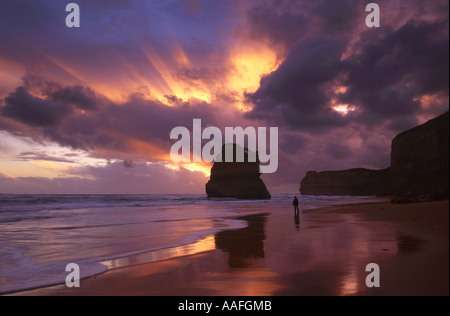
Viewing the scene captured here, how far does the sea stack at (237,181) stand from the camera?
9856 centimetres

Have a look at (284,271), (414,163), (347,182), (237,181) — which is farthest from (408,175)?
(347,182)

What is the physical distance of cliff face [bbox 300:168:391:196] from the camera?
12732cm

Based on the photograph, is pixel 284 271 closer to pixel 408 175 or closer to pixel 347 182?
pixel 408 175

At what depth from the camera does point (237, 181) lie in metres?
99.8

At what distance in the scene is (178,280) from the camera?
5.95m

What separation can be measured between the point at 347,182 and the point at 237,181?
2648 inches

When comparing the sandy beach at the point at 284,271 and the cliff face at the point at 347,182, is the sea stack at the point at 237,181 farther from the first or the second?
the sandy beach at the point at 284,271

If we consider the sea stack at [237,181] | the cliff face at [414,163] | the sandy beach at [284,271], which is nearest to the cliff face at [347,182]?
the sea stack at [237,181]

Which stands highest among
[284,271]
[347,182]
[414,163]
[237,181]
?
[414,163]

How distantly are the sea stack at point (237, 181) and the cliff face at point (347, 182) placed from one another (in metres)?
52.5
